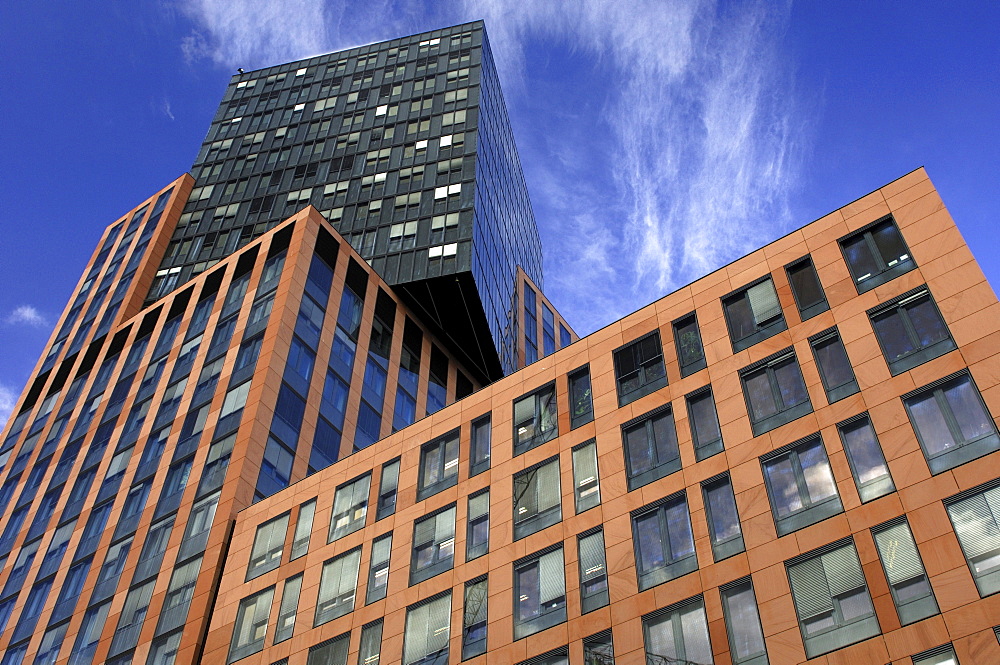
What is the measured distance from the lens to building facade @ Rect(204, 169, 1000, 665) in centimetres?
2802

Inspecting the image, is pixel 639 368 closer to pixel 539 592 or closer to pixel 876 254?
pixel 539 592

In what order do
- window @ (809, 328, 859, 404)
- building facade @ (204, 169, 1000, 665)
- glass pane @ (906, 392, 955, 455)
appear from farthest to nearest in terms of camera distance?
1. window @ (809, 328, 859, 404)
2. glass pane @ (906, 392, 955, 455)
3. building facade @ (204, 169, 1000, 665)

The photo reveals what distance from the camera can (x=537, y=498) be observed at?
126ft

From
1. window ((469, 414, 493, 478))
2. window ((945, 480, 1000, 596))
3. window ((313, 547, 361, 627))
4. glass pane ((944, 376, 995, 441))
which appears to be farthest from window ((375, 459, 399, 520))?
window ((945, 480, 1000, 596))

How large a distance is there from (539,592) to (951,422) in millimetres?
14810

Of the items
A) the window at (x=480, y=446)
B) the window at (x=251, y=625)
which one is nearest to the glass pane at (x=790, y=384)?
the window at (x=480, y=446)

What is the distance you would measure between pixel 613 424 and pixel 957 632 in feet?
50.4

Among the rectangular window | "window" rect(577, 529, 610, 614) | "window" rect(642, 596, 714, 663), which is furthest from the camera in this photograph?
the rectangular window

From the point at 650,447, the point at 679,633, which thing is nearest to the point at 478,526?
the point at 650,447

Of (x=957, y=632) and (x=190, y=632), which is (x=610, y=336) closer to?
(x=957, y=632)

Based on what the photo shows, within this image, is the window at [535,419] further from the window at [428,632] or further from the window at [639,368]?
the window at [428,632]

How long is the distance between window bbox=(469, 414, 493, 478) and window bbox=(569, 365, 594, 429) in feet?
13.6

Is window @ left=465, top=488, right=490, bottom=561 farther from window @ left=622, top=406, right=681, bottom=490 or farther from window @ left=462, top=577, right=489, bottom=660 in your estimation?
window @ left=622, top=406, right=681, bottom=490

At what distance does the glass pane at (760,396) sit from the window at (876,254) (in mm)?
4557
